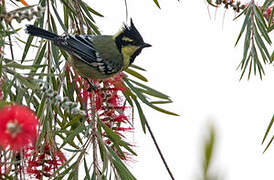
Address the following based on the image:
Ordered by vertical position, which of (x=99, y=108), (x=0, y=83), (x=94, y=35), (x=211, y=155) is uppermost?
(x=94, y=35)

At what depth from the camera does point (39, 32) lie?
2635mm

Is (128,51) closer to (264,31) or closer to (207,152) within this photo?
(264,31)

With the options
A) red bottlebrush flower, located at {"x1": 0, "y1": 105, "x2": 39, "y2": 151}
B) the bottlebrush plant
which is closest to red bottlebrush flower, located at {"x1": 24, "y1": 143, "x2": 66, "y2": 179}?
the bottlebrush plant

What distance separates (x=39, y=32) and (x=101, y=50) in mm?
686

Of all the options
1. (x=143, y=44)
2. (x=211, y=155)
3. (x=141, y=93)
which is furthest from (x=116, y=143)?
(x=211, y=155)

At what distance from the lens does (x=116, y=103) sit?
8.17 feet

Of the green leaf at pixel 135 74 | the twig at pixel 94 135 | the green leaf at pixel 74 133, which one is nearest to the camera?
the twig at pixel 94 135

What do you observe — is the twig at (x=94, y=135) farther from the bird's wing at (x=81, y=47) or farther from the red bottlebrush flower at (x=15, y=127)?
the red bottlebrush flower at (x=15, y=127)

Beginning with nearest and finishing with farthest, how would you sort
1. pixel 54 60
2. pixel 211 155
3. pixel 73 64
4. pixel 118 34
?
pixel 211 155, pixel 54 60, pixel 73 64, pixel 118 34

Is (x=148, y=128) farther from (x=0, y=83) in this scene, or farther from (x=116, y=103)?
(x=0, y=83)

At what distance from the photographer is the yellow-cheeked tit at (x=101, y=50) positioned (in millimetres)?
2832

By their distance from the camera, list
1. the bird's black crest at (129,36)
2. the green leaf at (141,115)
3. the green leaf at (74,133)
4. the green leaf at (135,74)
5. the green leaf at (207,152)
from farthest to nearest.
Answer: the bird's black crest at (129,36)
the green leaf at (135,74)
the green leaf at (141,115)
the green leaf at (74,133)
the green leaf at (207,152)

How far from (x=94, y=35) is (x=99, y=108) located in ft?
1.73

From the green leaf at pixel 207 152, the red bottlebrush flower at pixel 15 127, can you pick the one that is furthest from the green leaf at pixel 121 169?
the green leaf at pixel 207 152
